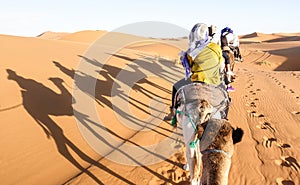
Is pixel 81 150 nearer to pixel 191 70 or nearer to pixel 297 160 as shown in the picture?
pixel 191 70

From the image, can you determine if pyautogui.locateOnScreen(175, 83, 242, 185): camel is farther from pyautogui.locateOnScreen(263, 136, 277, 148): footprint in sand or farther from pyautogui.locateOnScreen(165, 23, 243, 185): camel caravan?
→ pyautogui.locateOnScreen(263, 136, 277, 148): footprint in sand

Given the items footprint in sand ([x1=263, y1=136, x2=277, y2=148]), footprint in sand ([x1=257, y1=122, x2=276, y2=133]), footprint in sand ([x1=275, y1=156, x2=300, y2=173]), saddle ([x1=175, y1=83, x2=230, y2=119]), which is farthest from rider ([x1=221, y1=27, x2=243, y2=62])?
saddle ([x1=175, y1=83, x2=230, y2=119])

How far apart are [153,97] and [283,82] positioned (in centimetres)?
798

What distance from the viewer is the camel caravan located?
8.30 ft

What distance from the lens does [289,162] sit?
528cm

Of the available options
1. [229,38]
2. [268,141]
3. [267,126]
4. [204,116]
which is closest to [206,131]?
[204,116]

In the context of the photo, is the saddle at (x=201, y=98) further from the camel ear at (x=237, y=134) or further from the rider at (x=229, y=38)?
the rider at (x=229, y=38)

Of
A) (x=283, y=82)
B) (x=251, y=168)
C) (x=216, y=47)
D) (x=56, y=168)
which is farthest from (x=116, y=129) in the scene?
(x=283, y=82)

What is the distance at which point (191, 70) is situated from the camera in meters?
3.92

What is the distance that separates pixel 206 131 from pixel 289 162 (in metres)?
3.45

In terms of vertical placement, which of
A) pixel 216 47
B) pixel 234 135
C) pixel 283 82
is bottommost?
pixel 283 82

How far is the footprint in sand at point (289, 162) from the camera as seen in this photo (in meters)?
5.09

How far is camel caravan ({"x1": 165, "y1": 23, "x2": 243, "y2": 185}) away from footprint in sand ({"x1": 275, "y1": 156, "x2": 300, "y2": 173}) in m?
2.49

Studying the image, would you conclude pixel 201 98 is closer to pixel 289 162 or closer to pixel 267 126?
pixel 289 162
